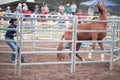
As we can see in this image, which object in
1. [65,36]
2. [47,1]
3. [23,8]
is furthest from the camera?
[47,1]

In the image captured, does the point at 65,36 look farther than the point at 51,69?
Yes

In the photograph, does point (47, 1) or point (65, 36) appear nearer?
point (65, 36)

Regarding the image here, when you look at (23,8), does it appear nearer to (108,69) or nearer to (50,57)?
(50,57)

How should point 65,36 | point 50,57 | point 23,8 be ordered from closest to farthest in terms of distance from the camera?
point 65,36 < point 50,57 < point 23,8

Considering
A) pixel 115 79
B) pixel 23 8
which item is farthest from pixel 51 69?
pixel 23 8

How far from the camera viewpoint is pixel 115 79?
312 inches

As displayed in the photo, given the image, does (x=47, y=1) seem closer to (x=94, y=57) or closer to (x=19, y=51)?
(x=94, y=57)

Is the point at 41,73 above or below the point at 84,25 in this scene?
below

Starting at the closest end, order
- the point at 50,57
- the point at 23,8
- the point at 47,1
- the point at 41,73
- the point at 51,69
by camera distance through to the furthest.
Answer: the point at 41,73, the point at 51,69, the point at 50,57, the point at 23,8, the point at 47,1

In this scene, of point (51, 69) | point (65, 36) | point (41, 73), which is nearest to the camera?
point (41, 73)

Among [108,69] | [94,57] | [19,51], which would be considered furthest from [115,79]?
[94,57]

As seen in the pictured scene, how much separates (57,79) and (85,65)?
2258mm

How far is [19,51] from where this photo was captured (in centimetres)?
791

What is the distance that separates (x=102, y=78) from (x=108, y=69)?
127 centimetres
